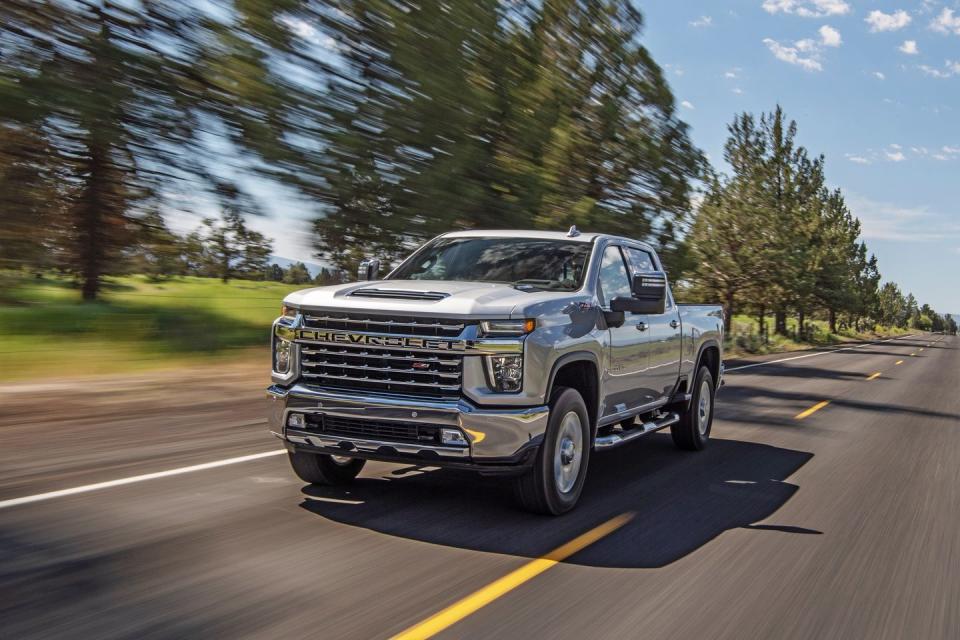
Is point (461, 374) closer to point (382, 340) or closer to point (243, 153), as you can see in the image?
point (382, 340)

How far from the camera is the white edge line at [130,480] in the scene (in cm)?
604

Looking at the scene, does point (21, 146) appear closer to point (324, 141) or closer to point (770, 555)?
point (324, 141)

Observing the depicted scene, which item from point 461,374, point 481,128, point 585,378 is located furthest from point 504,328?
point 481,128

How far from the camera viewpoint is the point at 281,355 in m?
6.32

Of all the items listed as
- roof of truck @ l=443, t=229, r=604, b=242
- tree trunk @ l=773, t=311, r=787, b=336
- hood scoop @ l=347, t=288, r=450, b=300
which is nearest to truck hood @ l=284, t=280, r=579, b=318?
hood scoop @ l=347, t=288, r=450, b=300

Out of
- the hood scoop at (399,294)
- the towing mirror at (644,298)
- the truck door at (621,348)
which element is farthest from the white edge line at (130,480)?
the towing mirror at (644,298)

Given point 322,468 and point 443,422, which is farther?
point 322,468

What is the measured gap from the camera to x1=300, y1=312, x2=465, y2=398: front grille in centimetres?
580

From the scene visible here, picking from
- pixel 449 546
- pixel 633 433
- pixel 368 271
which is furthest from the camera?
pixel 633 433

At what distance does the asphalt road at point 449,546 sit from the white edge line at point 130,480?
7cm

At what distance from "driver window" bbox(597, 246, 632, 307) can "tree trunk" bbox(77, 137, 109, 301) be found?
955 centimetres

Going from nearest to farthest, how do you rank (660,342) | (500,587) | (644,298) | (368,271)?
(500,587) → (644,298) → (368,271) → (660,342)

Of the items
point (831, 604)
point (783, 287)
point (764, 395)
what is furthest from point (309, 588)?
point (783, 287)

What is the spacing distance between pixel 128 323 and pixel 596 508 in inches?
454
